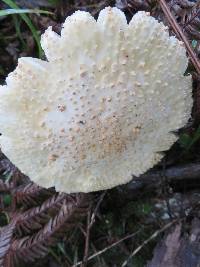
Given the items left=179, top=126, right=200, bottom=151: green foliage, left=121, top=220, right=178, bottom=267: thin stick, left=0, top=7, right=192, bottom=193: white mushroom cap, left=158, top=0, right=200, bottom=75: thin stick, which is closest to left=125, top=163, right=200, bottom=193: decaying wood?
left=179, top=126, right=200, bottom=151: green foliage

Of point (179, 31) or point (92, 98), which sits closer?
point (92, 98)

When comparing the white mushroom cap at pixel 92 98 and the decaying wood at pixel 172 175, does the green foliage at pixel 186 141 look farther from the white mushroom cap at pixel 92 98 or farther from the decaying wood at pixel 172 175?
the white mushroom cap at pixel 92 98

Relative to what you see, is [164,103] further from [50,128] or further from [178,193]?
[178,193]

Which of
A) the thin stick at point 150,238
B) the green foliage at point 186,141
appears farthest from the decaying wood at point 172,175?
the thin stick at point 150,238

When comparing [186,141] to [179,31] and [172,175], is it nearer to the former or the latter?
[172,175]

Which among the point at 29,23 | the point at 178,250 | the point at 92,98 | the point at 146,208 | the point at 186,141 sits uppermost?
the point at 29,23

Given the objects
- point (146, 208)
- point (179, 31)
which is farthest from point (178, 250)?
point (179, 31)

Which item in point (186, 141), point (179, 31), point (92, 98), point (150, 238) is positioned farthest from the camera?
point (186, 141)
